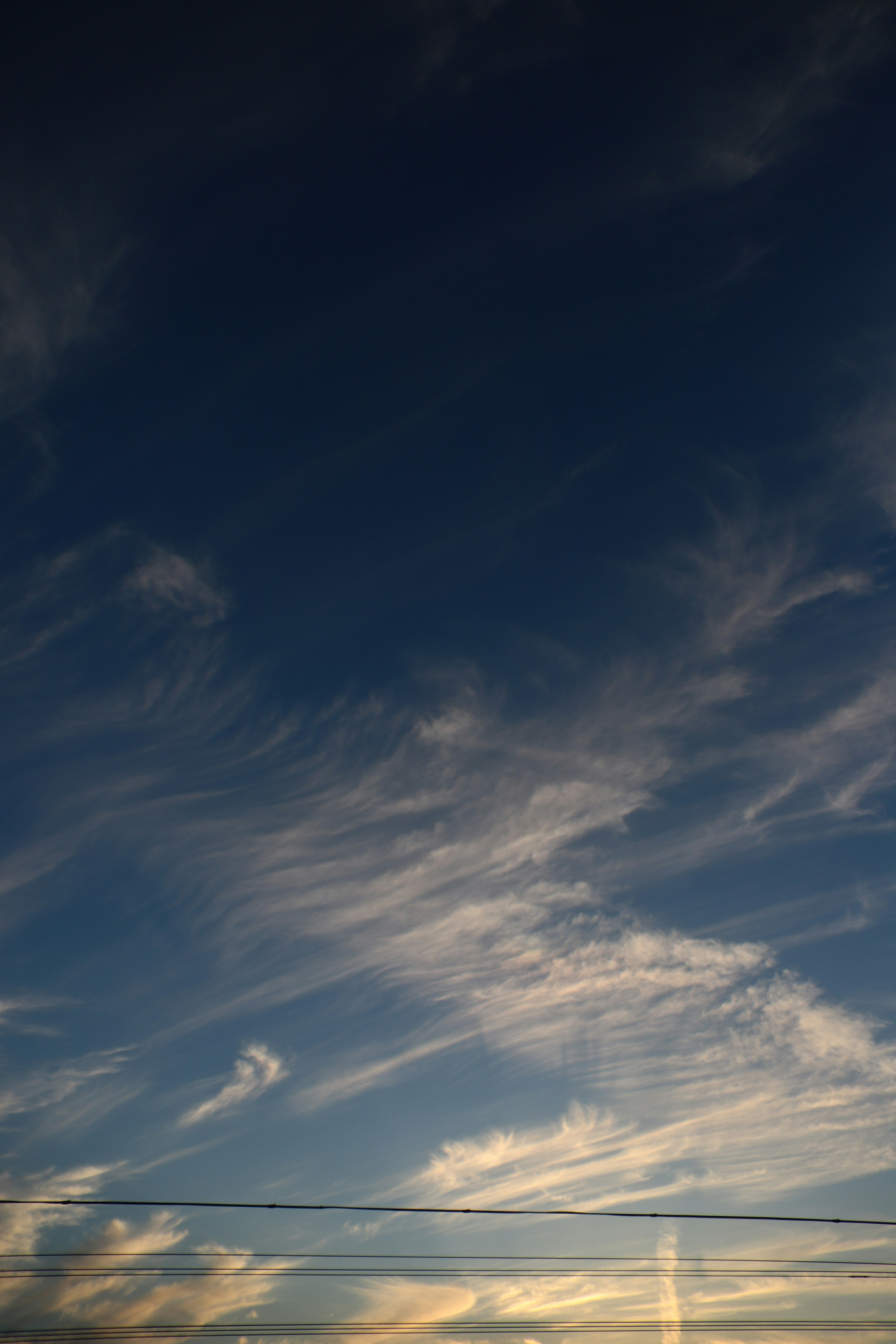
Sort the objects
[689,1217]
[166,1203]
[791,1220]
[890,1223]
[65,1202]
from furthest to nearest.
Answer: [890,1223] < [791,1220] < [689,1217] < [166,1203] < [65,1202]

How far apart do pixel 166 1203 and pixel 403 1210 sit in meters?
9.98

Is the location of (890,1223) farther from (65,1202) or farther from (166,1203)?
(65,1202)

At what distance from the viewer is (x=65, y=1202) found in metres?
35.1

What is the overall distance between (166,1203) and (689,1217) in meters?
23.0

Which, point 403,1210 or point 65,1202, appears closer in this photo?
point 65,1202

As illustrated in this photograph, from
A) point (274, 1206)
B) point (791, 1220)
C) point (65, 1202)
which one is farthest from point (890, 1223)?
point (65, 1202)

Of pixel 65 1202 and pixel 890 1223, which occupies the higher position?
pixel 65 1202

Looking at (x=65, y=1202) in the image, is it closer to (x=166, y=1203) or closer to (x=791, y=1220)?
(x=166, y=1203)

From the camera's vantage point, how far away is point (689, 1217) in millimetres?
40188

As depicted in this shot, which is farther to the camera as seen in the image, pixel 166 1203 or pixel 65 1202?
pixel 166 1203

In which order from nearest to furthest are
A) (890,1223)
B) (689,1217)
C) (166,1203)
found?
(166,1203) < (689,1217) < (890,1223)

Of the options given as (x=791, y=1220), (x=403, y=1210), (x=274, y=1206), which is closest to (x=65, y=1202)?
(x=274, y=1206)

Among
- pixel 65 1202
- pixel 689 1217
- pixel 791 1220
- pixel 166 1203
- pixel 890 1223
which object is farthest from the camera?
pixel 890 1223

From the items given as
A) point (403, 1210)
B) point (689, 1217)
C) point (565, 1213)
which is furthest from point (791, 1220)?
point (403, 1210)
